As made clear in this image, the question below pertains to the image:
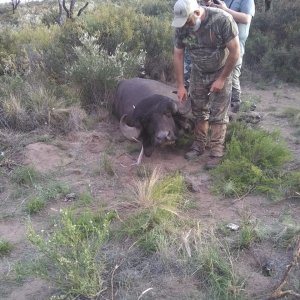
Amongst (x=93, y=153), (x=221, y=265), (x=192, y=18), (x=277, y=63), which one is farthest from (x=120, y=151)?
(x=277, y=63)

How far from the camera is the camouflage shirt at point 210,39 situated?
17.0ft

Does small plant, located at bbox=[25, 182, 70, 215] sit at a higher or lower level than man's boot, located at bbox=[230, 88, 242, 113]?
lower

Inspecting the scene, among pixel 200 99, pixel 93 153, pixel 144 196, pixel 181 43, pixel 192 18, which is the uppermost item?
pixel 192 18

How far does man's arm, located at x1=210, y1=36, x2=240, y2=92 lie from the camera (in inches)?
203

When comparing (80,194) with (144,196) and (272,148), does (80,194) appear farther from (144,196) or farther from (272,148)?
(272,148)

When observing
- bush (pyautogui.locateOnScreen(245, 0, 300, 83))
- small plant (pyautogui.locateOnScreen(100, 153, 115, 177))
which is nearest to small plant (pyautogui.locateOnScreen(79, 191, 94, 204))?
small plant (pyautogui.locateOnScreen(100, 153, 115, 177))

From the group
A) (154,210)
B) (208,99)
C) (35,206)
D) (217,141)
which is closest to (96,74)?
(208,99)

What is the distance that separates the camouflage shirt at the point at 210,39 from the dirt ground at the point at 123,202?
1.34m

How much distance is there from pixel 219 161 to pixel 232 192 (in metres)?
0.85

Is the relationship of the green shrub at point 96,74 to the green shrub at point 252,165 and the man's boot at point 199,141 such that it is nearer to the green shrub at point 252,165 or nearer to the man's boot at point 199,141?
the man's boot at point 199,141

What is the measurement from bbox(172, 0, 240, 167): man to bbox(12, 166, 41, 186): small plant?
6.82 feet

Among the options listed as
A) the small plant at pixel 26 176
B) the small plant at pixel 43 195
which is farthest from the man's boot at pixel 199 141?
the small plant at pixel 26 176

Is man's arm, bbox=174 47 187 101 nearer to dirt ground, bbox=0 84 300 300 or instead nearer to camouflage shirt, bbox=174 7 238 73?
camouflage shirt, bbox=174 7 238 73

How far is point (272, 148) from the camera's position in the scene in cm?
565
